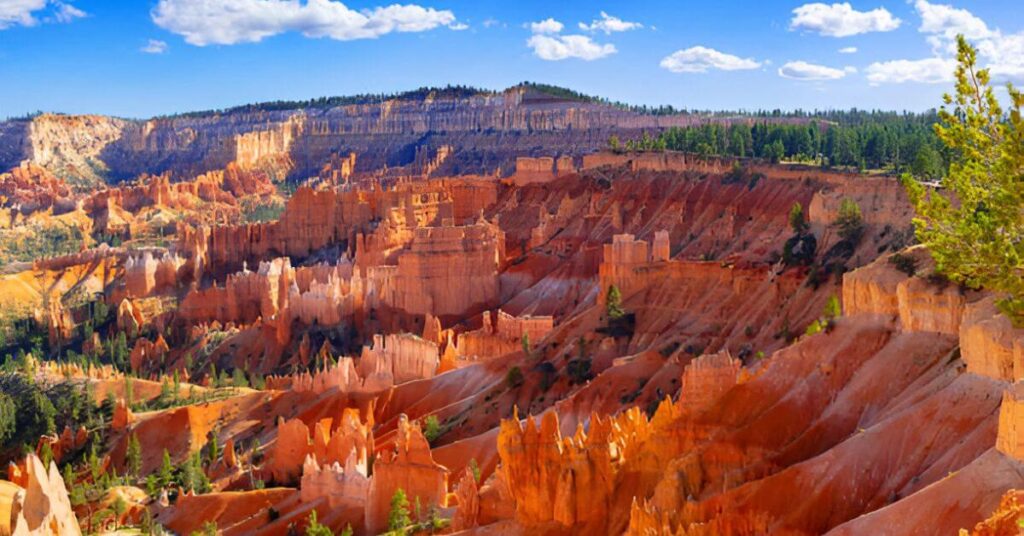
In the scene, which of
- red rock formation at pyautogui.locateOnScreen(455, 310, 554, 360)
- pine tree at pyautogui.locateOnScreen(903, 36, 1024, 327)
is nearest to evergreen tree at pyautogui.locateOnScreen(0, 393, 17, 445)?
red rock formation at pyautogui.locateOnScreen(455, 310, 554, 360)

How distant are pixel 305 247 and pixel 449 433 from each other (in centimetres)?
6476

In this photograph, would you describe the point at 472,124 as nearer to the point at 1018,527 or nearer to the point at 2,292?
the point at 2,292

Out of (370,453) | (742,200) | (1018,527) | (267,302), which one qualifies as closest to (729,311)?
(370,453)

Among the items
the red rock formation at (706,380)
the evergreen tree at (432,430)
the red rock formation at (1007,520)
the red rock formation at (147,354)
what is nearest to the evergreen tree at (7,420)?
the red rock formation at (147,354)

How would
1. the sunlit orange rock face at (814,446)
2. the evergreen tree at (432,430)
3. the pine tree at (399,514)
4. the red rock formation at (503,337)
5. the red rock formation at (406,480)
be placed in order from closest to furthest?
the sunlit orange rock face at (814,446)
the pine tree at (399,514)
the red rock formation at (406,480)
the evergreen tree at (432,430)
the red rock formation at (503,337)

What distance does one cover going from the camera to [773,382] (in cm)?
3094

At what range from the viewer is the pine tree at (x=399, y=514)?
38.3 metres

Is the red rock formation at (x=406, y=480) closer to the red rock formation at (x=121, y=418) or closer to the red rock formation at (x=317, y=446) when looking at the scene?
the red rock formation at (x=317, y=446)

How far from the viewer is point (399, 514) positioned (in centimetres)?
3828

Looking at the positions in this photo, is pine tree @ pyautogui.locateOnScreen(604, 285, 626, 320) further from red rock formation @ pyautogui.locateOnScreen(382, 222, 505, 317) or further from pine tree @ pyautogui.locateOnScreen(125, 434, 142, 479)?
red rock formation @ pyautogui.locateOnScreen(382, 222, 505, 317)

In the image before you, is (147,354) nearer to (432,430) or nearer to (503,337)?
(503,337)

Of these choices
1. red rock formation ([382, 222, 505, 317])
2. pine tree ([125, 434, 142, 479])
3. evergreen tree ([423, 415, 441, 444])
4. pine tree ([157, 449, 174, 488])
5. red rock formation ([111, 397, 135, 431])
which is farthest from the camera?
red rock formation ([382, 222, 505, 317])

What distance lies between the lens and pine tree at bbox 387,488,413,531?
38.3m

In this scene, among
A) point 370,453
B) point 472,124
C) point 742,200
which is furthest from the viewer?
point 472,124
